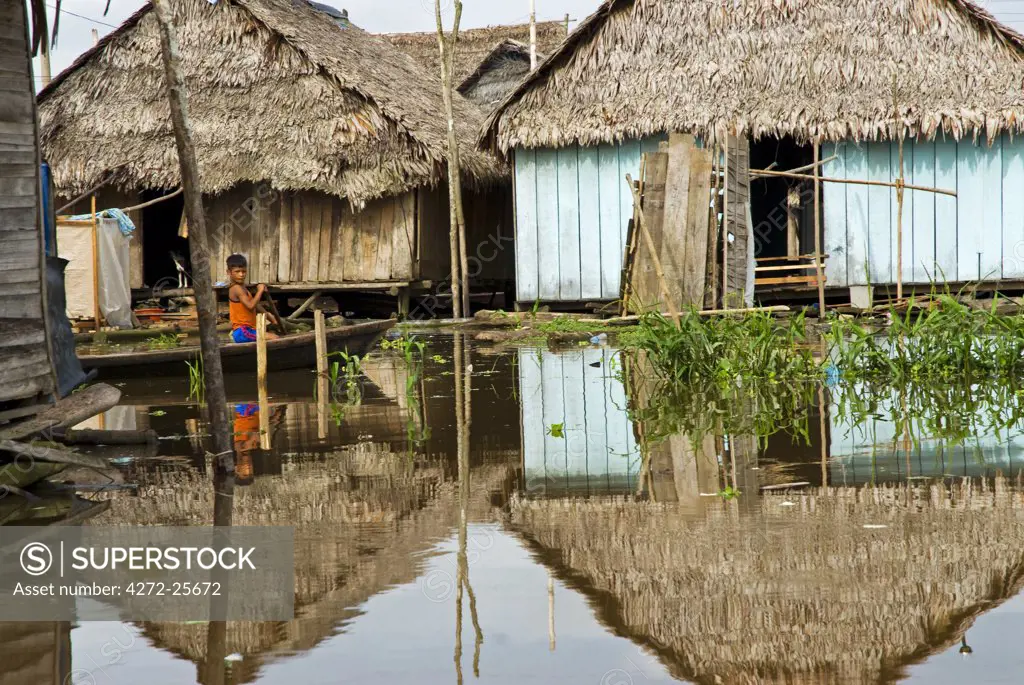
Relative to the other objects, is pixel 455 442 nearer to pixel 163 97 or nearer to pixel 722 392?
pixel 722 392

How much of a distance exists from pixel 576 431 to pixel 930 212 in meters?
8.99

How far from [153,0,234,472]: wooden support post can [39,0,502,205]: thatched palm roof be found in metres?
9.61

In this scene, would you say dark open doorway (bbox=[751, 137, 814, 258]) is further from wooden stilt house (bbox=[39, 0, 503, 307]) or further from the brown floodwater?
the brown floodwater

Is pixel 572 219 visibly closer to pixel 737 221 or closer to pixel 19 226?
pixel 737 221

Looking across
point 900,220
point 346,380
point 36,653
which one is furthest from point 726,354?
point 900,220

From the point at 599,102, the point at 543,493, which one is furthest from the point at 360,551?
the point at 599,102

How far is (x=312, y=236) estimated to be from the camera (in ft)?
52.8

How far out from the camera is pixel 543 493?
16.0ft

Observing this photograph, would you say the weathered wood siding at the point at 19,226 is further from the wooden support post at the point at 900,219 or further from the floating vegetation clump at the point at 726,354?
the wooden support post at the point at 900,219

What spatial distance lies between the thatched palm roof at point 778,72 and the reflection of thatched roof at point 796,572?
9.44m

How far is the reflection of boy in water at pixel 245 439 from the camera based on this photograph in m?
5.38

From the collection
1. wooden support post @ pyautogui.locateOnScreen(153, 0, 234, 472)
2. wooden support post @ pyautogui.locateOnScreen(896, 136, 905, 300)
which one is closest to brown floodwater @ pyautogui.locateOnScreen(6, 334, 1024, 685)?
wooden support post @ pyautogui.locateOnScreen(153, 0, 234, 472)

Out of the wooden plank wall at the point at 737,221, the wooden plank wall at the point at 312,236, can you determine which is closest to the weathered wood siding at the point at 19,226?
the wooden plank wall at the point at 737,221

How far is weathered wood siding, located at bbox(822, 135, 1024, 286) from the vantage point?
1384 centimetres
